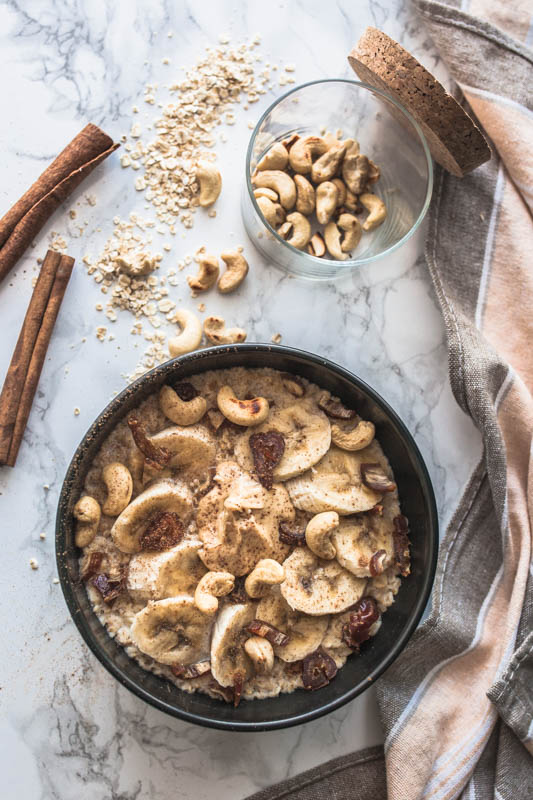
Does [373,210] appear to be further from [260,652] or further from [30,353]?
[260,652]

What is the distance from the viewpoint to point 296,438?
5.14 ft

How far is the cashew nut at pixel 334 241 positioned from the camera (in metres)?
1.64

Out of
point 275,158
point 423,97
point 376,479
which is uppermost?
point 423,97

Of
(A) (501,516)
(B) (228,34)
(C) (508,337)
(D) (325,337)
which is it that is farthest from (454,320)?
(B) (228,34)

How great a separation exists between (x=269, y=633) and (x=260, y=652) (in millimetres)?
45

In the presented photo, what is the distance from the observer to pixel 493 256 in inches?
67.1

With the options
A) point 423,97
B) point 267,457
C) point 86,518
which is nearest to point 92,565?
point 86,518

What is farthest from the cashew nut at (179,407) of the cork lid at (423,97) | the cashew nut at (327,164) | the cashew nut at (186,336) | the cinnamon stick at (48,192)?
the cork lid at (423,97)

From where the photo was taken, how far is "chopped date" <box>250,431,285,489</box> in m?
1.54

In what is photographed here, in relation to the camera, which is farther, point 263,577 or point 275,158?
point 275,158

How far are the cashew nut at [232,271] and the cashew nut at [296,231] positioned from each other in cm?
11

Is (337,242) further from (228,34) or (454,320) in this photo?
(228,34)

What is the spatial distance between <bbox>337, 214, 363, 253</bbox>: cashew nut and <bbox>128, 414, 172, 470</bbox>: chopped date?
613mm

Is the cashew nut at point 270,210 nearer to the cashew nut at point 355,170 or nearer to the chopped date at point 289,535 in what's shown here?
the cashew nut at point 355,170
